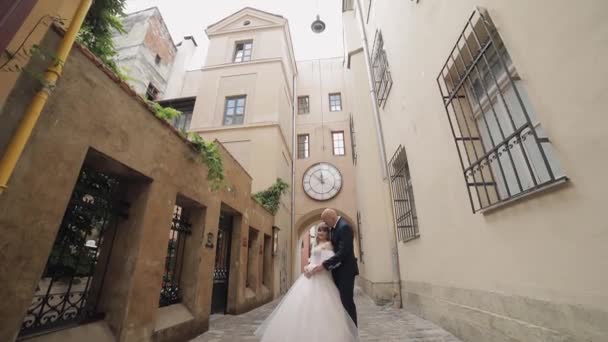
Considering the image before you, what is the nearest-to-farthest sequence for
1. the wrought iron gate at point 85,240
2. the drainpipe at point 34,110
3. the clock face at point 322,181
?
1. the drainpipe at point 34,110
2. the wrought iron gate at point 85,240
3. the clock face at point 322,181

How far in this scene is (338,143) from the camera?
14.3m

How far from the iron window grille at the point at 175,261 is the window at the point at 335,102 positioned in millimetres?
12291

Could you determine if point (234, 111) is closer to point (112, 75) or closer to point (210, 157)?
point (210, 157)

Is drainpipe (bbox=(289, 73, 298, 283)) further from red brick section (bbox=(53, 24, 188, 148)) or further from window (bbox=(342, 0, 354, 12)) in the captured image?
red brick section (bbox=(53, 24, 188, 148))

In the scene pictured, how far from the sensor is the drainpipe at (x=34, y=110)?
5.28 feet

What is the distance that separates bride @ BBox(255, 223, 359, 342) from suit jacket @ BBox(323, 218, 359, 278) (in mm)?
135

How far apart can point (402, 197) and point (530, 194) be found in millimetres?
3942

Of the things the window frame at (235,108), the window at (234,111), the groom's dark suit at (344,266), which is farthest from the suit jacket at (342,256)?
the window at (234,111)

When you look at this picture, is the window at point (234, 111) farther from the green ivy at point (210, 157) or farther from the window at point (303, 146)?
the green ivy at point (210, 157)

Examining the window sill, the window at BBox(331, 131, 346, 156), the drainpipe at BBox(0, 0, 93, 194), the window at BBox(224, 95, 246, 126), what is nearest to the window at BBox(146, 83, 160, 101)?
the window at BBox(224, 95, 246, 126)

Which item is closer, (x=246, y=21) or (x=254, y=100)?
(x=254, y=100)

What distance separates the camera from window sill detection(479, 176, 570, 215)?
5.86 feet

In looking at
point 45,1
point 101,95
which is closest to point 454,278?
point 101,95

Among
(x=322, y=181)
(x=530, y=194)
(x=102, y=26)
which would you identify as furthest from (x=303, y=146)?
(x=530, y=194)
